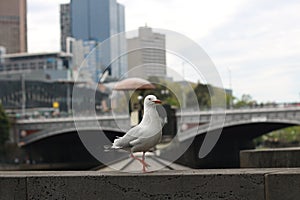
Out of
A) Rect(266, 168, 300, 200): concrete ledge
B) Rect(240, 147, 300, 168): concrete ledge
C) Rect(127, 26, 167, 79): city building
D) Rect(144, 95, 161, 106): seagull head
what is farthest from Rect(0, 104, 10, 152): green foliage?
Rect(266, 168, 300, 200): concrete ledge

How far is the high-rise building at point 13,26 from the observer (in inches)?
6275

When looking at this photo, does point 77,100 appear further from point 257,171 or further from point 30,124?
point 30,124

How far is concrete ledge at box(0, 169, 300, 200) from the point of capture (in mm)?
6121

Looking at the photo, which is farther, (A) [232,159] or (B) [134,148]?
(A) [232,159]

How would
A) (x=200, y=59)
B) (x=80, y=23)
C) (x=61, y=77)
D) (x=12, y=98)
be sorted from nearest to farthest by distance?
(x=200, y=59), (x=12, y=98), (x=61, y=77), (x=80, y=23)

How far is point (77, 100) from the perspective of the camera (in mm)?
8445

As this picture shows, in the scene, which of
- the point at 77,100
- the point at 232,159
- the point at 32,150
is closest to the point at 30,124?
the point at 32,150

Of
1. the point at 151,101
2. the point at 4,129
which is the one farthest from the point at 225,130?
the point at 151,101

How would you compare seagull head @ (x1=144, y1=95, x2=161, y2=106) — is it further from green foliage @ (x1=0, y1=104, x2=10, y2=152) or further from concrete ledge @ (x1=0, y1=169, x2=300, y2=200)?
green foliage @ (x1=0, y1=104, x2=10, y2=152)

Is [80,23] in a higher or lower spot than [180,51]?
higher

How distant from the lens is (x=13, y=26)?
160 meters

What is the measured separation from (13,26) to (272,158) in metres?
153

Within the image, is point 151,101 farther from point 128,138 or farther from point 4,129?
point 4,129

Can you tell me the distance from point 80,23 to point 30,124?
95.0 metres
